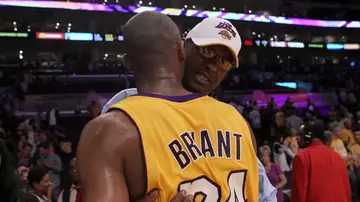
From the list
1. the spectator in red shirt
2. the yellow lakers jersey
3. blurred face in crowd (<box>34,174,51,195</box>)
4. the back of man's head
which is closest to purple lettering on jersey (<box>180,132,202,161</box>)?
the yellow lakers jersey

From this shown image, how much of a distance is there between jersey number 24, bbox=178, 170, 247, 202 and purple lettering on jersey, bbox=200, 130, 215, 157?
0.07 meters

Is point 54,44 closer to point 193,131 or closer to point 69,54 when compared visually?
point 69,54

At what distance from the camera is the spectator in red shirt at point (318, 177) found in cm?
435

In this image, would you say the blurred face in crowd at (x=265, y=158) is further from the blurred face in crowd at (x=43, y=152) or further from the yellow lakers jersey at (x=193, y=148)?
the yellow lakers jersey at (x=193, y=148)

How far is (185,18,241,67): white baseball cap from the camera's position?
5.88 ft

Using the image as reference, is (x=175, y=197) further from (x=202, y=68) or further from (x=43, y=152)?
(x=43, y=152)

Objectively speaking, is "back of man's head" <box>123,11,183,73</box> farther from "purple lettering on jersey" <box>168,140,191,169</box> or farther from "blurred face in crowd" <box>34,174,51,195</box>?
"blurred face in crowd" <box>34,174,51,195</box>

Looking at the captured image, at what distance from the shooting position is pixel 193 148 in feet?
4.85

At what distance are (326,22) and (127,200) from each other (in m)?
34.8

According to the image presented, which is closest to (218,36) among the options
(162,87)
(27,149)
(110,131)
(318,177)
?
(162,87)

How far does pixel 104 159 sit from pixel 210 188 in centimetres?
33

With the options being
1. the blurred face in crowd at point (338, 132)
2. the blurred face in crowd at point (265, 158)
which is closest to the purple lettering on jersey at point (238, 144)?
the blurred face in crowd at point (265, 158)

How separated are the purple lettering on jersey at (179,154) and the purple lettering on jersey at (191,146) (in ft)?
0.06

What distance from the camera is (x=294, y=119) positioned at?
13.5 metres
